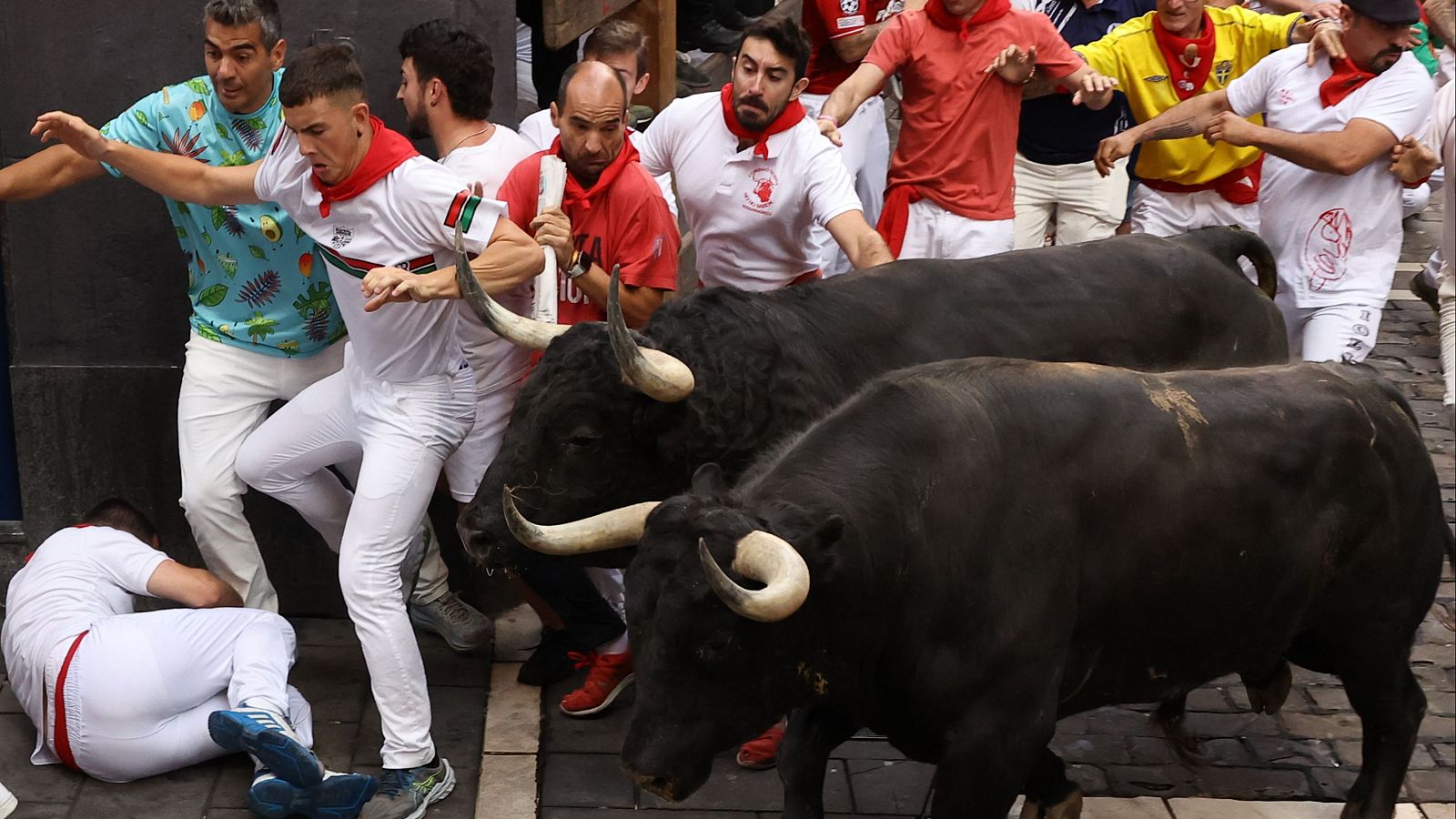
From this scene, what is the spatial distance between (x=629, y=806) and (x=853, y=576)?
180 cm

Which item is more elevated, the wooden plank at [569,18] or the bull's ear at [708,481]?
the bull's ear at [708,481]

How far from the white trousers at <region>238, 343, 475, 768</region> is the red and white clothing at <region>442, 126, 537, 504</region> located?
13.1 inches

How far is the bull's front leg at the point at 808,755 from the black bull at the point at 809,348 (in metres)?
0.77

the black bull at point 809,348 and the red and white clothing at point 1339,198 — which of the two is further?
the red and white clothing at point 1339,198

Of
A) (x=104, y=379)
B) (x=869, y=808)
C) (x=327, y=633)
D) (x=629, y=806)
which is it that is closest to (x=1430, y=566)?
(x=869, y=808)

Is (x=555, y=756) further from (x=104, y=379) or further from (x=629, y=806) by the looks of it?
(x=104, y=379)

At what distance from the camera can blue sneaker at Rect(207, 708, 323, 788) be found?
5.40m

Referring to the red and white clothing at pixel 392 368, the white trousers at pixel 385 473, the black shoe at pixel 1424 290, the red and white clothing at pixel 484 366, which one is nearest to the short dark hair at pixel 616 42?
the red and white clothing at pixel 484 366

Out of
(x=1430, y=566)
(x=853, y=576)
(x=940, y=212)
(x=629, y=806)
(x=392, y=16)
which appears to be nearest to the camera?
(x=853, y=576)

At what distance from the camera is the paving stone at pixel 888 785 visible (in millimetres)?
5824

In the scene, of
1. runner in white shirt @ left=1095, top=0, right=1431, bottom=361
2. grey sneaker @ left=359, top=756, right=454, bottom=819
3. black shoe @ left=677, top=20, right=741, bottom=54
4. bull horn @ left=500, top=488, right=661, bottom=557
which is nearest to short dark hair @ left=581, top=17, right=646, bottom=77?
runner in white shirt @ left=1095, top=0, right=1431, bottom=361

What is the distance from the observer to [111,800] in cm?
571

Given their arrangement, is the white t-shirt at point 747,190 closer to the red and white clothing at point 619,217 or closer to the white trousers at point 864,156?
the red and white clothing at point 619,217

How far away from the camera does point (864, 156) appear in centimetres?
861
